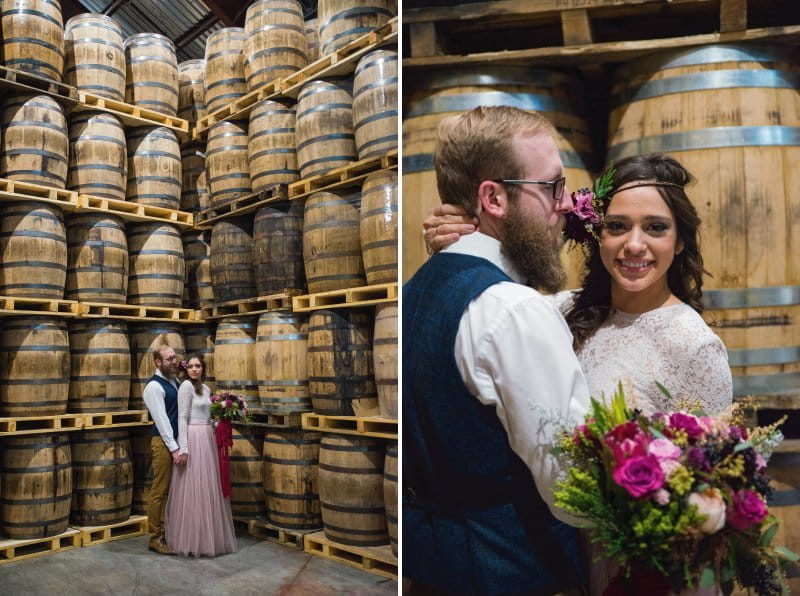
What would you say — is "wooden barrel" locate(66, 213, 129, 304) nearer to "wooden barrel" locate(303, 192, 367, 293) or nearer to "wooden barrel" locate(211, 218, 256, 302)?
"wooden barrel" locate(211, 218, 256, 302)

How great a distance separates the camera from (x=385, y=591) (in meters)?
3.32

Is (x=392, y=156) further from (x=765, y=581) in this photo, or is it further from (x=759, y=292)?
(x=765, y=581)

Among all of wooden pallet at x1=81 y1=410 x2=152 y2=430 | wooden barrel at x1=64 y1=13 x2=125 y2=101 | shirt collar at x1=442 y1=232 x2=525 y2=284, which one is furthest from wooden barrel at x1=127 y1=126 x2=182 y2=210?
shirt collar at x1=442 y1=232 x2=525 y2=284

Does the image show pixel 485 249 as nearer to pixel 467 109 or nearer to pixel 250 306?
pixel 467 109

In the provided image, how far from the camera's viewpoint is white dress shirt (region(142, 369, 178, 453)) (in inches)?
149

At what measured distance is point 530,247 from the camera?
5.60 ft

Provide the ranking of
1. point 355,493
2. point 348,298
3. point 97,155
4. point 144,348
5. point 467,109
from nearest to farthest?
point 467,109 < point 355,493 < point 348,298 < point 144,348 < point 97,155

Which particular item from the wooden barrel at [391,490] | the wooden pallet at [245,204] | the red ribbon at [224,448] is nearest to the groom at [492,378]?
the wooden barrel at [391,490]

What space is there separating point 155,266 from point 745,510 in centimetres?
374

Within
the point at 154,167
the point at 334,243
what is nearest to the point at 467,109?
the point at 334,243

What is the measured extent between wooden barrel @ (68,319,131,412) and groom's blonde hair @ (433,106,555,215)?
2.98 metres

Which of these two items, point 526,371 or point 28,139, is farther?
point 28,139

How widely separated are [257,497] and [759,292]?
10.3 ft

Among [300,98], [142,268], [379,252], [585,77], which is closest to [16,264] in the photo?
[142,268]
